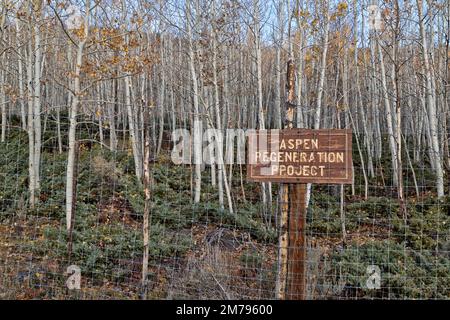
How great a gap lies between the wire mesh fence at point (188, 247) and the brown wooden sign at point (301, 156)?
5.05 feet

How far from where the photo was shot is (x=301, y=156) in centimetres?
368

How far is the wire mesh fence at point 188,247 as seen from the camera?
196 inches

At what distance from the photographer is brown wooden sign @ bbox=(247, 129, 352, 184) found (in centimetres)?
361

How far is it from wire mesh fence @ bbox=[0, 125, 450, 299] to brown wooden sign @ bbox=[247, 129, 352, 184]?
1540 millimetres

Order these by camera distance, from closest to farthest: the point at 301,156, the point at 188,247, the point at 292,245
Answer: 1. the point at 301,156
2. the point at 292,245
3. the point at 188,247

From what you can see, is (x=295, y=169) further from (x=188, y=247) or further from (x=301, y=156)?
(x=188, y=247)

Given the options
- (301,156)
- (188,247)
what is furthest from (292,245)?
(188,247)

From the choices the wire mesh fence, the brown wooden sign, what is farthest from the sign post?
the wire mesh fence

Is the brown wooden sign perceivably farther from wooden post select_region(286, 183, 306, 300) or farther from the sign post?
wooden post select_region(286, 183, 306, 300)

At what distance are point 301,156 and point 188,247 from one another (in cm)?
363

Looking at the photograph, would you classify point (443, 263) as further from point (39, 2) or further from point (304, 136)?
point (39, 2)

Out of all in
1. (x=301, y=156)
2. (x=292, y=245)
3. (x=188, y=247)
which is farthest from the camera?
(x=188, y=247)

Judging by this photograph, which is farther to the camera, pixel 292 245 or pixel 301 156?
pixel 292 245

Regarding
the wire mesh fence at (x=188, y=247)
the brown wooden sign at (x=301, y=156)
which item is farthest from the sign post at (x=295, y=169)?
the wire mesh fence at (x=188, y=247)
